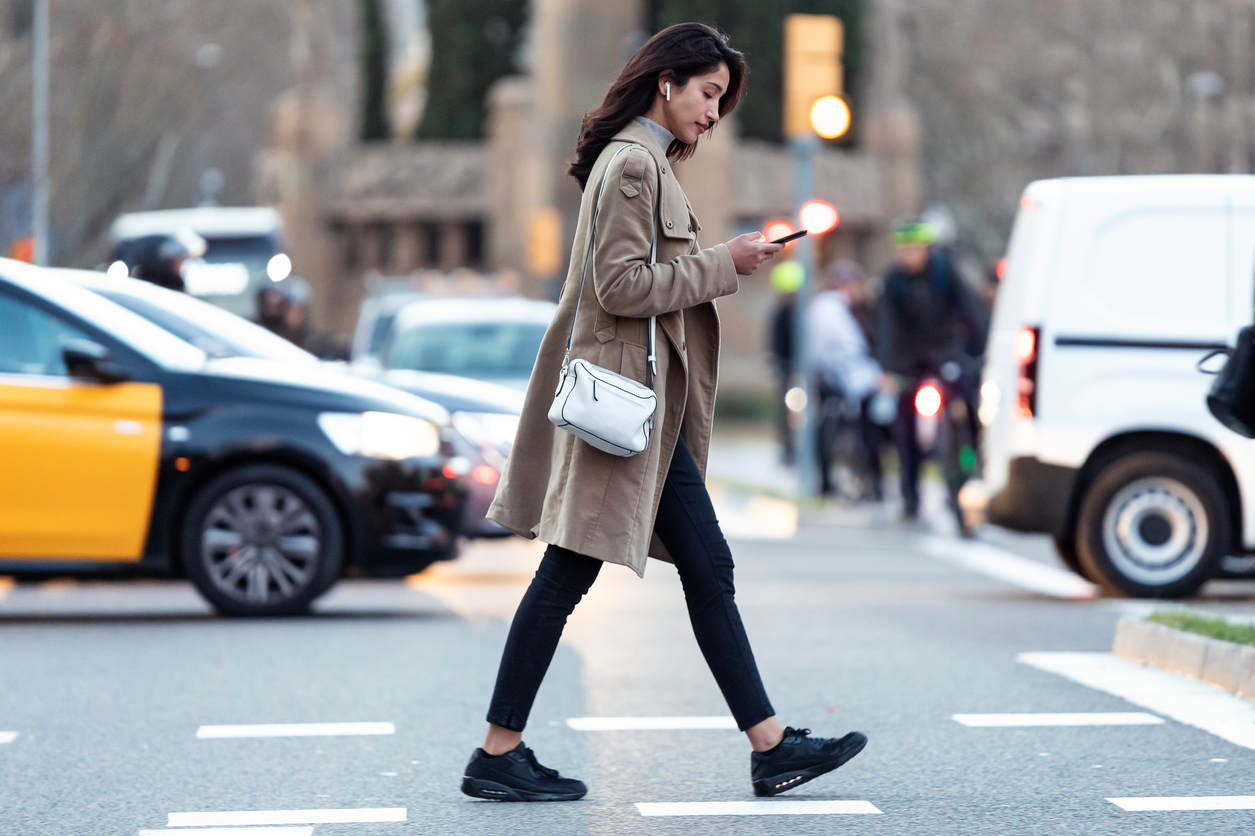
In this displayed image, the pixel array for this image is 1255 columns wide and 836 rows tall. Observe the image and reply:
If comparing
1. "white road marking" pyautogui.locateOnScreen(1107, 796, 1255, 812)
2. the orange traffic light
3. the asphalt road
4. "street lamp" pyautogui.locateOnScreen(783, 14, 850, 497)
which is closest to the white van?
the asphalt road

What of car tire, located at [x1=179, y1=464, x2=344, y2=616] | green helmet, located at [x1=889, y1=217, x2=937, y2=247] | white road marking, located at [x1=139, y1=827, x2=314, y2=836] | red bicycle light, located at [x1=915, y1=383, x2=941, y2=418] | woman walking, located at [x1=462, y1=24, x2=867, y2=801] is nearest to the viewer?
white road marking, located at [x1=139, y1=827, x2=314, y2=836]

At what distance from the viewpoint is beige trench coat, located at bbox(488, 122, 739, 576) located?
5.35 meters

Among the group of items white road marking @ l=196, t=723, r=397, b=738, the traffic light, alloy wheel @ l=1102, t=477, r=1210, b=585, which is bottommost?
white road marking @ l=196, t=723, r=397, b=738

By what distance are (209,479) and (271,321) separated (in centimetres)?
492

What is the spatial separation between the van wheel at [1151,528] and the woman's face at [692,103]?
5394mm

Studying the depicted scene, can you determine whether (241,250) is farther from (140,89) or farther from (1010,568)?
(1010,568)

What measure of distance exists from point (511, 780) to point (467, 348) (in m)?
9.71

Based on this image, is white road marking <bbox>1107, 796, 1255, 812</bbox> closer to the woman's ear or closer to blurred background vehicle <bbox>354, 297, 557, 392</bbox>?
the woman's ear

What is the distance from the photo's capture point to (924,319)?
47.9ft

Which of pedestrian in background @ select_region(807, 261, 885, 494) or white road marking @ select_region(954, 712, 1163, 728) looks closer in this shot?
white road marking @ select_region(954, 712, 1163, 728)

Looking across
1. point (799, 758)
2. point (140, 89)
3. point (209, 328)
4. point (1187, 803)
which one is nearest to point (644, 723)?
point (799, 758)

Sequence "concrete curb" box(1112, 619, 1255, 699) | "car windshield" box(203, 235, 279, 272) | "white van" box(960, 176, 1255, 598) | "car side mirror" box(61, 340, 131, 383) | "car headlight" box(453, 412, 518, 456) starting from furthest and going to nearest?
"car windshield" box(203, 235, 279, 272) < "car headlight" box(453, 412, 518, 456) < "white van" box(960, 176, 1255, 598) < "car side mirror" box(61, 340, 131, 383) < "concrete curb" box(1112, 619, 1255, 699)

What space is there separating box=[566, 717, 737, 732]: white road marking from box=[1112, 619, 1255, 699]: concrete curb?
1684 mm

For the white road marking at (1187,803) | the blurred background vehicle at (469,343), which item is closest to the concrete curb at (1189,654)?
the white road marking at (1187,803)
